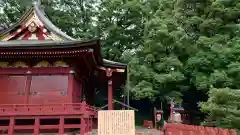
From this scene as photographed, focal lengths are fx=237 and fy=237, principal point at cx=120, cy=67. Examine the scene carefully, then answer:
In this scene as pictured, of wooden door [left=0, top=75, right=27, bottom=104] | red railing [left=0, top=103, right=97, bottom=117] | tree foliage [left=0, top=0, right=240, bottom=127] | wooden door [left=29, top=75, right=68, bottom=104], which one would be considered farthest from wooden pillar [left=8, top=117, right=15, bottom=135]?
tree foliage [left=0, top=0, right=240, bottom=127]

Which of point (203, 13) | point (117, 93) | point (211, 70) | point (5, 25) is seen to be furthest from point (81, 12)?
point (211, 70)

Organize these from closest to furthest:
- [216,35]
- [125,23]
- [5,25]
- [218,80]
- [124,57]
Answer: [218,80]
[216,35]
[124,57]
[125,23]
[5,25]

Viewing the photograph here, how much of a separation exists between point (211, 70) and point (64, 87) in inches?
583

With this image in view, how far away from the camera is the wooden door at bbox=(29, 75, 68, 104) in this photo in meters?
13.3

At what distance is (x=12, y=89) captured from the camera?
44.5 ft

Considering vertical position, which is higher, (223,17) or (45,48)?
(223,17)

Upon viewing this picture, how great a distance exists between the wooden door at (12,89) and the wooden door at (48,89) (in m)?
0.58

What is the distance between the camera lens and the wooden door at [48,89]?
13.3 meters

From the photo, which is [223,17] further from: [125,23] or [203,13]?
[125,23]

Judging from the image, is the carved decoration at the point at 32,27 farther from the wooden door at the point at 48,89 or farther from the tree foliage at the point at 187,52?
the tree foliage at the point at 187,52

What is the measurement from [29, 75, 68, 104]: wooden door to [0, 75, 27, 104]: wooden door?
0.58 meters

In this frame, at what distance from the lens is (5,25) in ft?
115

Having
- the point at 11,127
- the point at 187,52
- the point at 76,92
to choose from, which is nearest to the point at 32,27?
the point at 76,92

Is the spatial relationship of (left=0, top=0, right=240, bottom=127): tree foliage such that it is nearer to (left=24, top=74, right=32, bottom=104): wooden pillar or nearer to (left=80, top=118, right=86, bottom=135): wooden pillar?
(left=80, top=118, right=86, bottom=135): wooden pillar
